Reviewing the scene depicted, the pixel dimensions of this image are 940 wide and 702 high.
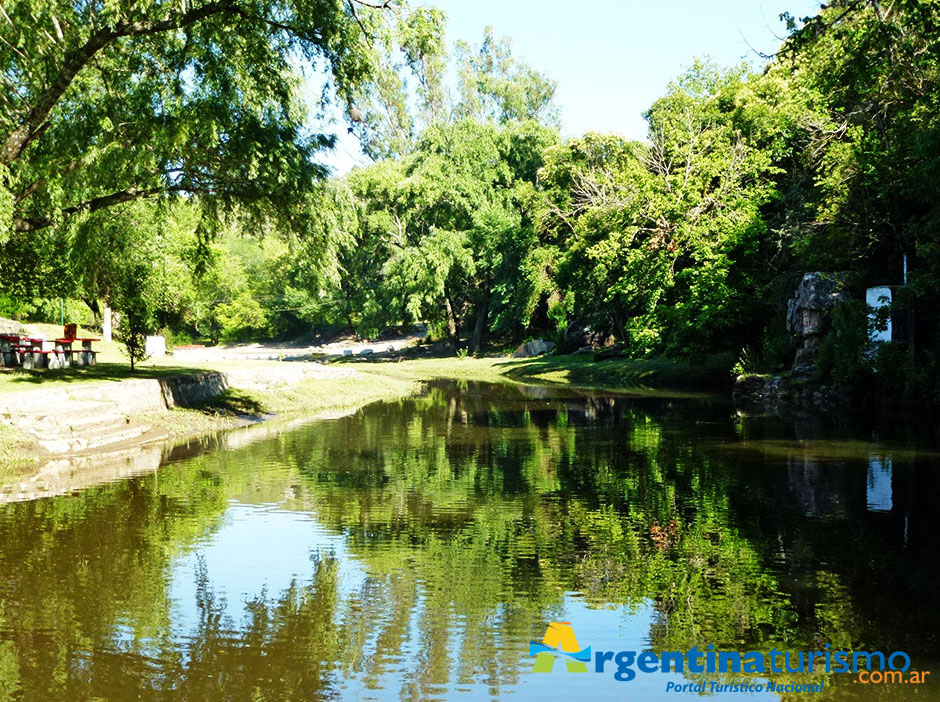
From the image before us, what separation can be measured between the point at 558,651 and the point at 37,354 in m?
22.2

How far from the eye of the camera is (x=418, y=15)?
→ 18219mm

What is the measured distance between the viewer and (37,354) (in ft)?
83.1

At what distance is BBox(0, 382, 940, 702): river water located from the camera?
6895mm

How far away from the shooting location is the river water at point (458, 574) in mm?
6895

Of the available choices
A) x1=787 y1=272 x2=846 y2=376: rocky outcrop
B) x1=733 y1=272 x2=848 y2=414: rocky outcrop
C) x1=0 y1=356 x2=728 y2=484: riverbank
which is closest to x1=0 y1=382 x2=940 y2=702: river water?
x1=0 y1=356 x2=728 y2=484: riverbank

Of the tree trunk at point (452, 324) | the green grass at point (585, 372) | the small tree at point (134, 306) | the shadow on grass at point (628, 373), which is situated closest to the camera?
the small tree at point (134, 306)

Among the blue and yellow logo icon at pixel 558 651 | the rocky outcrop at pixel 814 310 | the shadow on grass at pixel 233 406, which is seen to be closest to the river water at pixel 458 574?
the blue and yellow logo icon at pixel 558 651

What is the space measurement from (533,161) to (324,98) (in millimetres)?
43263

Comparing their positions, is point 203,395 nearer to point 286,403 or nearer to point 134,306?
point 134,306

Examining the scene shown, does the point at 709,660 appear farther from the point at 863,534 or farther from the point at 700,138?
the point at 700,138

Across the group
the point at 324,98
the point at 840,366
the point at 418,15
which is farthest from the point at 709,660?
the point at 840,366

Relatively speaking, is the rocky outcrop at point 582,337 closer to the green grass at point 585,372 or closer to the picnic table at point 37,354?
the green grass at point 585,372

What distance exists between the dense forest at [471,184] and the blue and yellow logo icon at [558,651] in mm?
12512

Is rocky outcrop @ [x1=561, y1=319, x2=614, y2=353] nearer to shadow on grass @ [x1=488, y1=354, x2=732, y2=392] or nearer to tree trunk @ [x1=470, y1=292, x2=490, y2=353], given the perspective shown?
shadow on grass @ [x1=488, y1=354, x2=732, y2=392]
